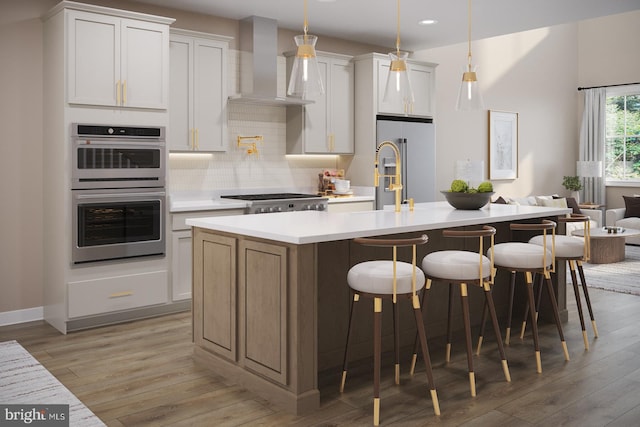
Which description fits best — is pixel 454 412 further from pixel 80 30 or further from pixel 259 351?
pixel 80 30

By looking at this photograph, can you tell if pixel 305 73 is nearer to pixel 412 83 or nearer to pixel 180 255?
pixel 180 255

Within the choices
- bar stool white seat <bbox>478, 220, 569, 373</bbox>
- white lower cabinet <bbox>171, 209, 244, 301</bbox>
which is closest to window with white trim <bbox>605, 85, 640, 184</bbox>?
bar stool white seat <bbox>478, 220, 569, 373</bbox>

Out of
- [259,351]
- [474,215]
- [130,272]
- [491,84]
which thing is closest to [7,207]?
[130,272]

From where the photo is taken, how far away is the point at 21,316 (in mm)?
4895

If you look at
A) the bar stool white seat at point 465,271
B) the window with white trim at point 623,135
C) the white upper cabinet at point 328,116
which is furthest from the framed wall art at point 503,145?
the bar stool white seat at point 465,271

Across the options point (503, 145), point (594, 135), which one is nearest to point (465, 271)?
point (503, 145)

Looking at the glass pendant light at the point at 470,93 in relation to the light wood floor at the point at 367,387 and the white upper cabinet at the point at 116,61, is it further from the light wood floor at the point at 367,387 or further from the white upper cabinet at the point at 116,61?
the white upper cabinet at the point at 116,61

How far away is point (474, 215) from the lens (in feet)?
13.4

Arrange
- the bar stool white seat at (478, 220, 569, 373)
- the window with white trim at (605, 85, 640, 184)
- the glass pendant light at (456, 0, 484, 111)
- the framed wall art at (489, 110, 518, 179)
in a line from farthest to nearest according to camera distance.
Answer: the window with white trim at (605, 85, 640, 184), the framed wall art at (489, 110, 518, 179), the glass pendant light at (456, 0, 484, 111), the bar stool white seat at (478, 220, 569, 373)

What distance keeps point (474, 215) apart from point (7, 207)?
360cm

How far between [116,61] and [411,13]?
2798 millimetres

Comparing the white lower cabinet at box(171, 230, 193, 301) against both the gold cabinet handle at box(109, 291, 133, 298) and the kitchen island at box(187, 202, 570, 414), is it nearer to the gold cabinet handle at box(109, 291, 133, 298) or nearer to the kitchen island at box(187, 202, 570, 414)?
the gold cabinet handle at box(109, 291, 133, 298)

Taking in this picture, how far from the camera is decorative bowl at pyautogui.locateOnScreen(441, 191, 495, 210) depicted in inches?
170

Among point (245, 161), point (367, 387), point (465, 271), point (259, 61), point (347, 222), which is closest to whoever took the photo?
point (465, 271)
